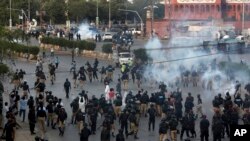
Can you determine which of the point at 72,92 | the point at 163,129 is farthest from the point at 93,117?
the point at 72,92

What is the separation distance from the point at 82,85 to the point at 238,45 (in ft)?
73.0

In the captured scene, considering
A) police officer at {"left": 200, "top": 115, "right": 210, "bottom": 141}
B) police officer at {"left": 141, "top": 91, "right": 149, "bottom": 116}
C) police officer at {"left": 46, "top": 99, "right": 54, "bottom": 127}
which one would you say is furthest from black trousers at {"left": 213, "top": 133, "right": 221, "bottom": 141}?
police officer at {"left": 46, "top": 99, "right": 54, "bottom": 127}

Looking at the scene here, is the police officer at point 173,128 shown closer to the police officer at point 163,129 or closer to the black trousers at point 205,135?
the police officer at point 163,129

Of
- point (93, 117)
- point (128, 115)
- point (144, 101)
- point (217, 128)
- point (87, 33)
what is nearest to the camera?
point (217, 128)

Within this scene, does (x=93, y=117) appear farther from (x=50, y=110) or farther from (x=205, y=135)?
(x=205, y=135)

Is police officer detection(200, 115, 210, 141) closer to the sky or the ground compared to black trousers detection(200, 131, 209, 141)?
closer to the sky

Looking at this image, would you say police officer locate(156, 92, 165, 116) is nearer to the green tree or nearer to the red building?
the red building

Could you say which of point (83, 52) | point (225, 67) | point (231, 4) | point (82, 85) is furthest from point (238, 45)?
point (231, 4)

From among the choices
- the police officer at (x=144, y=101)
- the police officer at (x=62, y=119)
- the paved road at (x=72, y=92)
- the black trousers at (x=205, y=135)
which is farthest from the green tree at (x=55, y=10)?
the black trousers at (x=205, y=135)

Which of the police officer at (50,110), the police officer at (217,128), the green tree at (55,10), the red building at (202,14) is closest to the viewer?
the police officer at (217,128)

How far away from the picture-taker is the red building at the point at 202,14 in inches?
3275

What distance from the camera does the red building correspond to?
273 feet

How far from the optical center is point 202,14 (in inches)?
3403

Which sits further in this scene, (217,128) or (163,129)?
(217,128)
